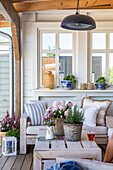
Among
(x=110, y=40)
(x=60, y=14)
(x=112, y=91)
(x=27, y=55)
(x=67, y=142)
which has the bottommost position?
(x=67, y=142)

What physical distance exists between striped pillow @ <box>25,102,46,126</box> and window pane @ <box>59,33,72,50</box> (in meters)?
1.62

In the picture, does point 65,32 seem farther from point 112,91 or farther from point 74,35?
point 112,91

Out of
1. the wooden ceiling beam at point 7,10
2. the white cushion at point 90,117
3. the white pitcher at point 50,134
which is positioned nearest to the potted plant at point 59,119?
the white pitcher at point 50,134

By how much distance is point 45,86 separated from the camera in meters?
5.65

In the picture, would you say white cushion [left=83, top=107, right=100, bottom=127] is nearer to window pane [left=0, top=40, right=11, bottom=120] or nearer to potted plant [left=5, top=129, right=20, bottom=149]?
potted plant [left=5, top=129, right=20, bottom=149]

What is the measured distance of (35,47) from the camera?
5.68 metres

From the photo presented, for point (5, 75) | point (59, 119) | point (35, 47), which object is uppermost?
point (35, 47)

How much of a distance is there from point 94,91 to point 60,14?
6.38ft

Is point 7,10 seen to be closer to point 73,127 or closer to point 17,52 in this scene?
point 17,52

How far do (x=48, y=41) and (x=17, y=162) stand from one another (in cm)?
293

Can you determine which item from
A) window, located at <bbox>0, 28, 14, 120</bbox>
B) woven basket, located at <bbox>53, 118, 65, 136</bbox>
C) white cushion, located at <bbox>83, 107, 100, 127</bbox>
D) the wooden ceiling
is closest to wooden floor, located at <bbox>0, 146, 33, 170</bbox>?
woven basket, located at <bbox>53, 118, 65, 136</bbox>

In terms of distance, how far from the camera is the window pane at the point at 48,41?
5785 mm

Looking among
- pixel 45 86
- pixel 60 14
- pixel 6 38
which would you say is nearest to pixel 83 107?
pixel 45 86

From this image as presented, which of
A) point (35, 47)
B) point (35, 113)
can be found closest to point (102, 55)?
point (35, 47)
